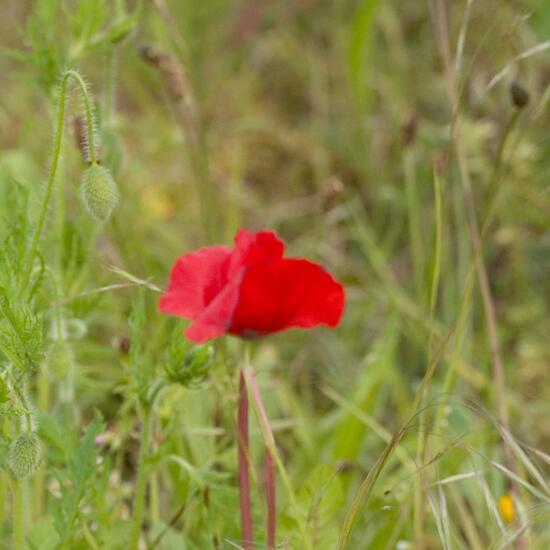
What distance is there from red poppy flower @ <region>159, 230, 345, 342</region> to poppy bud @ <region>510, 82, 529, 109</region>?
0.46 meters

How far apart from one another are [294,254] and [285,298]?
3.95ft

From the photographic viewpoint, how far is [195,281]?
999 mm

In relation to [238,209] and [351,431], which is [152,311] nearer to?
[351,431]

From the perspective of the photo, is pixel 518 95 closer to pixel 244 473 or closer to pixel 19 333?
pixel 244 473

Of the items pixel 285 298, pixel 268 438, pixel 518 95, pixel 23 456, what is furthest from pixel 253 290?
pixel 518 95

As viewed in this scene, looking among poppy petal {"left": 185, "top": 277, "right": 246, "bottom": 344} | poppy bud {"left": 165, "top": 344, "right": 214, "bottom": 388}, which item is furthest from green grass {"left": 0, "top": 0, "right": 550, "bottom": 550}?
poppy petal {"left": 185, "top": 277, "right": 246, "bottom": 344}

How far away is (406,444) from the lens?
1.63 meters

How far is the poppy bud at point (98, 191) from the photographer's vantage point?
106cm

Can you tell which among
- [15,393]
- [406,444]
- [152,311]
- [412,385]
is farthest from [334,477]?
[412,385]

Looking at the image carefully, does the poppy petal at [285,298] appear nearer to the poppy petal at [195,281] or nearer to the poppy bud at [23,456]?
the poppy petal at [195,281]

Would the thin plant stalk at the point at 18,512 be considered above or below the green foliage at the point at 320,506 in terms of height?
above

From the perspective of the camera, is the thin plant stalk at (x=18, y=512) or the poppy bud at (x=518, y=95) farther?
the poppy bud at (x=518, y=95)

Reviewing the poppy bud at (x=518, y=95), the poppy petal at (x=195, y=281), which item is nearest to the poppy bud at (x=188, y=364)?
the poppy petal at (x=195, y=281)

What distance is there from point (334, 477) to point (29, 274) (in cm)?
39
